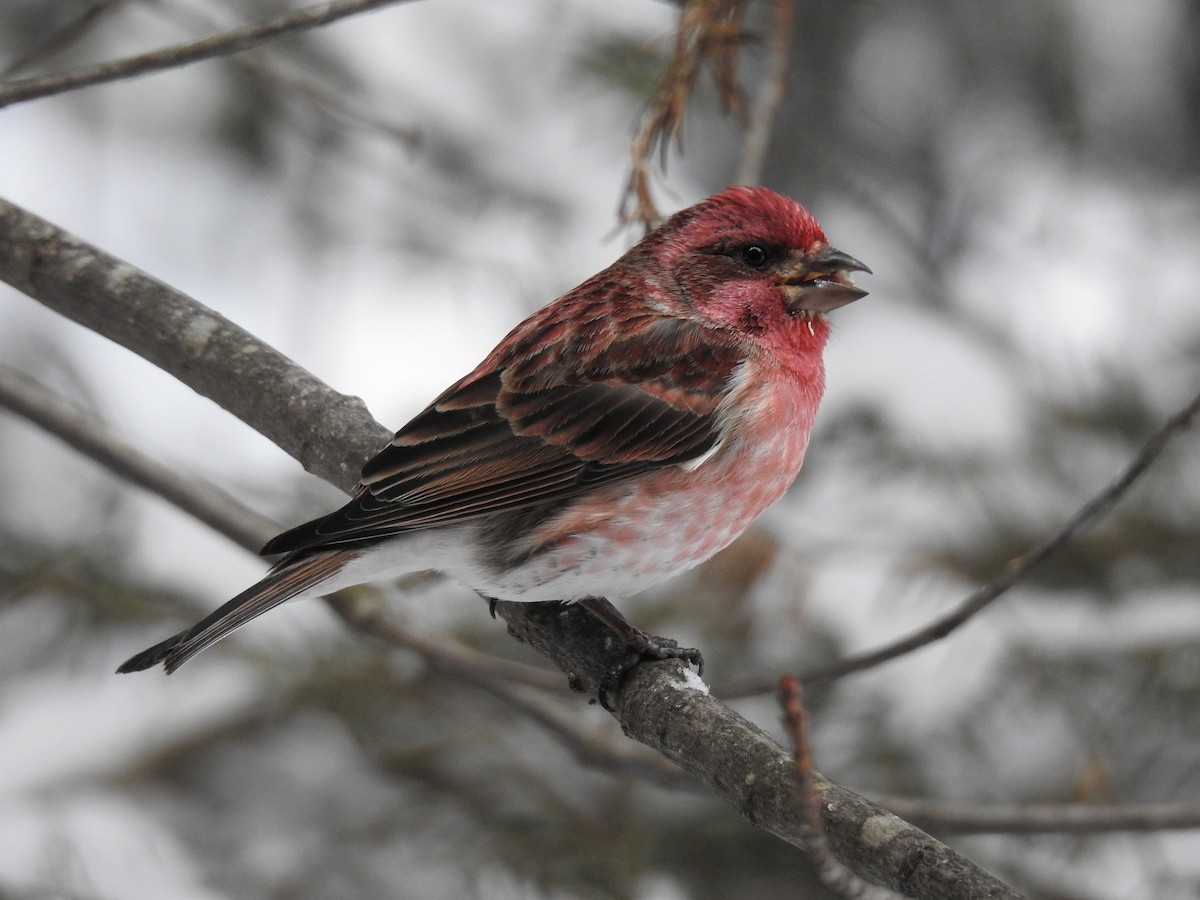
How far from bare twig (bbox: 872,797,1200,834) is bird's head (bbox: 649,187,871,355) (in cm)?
132

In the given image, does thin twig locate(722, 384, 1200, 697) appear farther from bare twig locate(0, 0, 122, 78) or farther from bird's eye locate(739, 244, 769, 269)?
bare twig locate(0, 0, 122, 78)

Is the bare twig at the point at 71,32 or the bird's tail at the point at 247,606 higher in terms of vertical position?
the bare twig at the point at 71,32

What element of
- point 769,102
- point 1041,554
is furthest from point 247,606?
point 769,102

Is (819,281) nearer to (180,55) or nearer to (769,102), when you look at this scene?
(769,102)

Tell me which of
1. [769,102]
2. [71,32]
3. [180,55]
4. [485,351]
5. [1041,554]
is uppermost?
[485,351]

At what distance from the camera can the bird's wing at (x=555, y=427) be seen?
327 centimetres

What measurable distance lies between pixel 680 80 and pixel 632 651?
66.4 inches

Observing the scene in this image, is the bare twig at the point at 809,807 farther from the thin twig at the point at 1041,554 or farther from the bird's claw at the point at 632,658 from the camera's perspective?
the bird's claw at the point at 632,658

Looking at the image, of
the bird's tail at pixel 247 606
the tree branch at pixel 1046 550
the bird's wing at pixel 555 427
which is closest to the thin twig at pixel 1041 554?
the tree branch at pixel 1046 550

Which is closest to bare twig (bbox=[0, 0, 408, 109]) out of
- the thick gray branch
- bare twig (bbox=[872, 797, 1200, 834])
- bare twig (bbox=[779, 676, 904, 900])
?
the thick gray branch

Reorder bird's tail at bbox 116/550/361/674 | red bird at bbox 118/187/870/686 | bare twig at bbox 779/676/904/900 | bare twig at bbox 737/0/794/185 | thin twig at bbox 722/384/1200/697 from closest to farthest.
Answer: bare twig at bbox 779/676/904/900 < thin twig at bbox 722/384/1200/697 < bird's tail at bbox 116/550/361/674 < red bird at bbox 118/187/870/686 < bare twig at bbox 737/0/794/185

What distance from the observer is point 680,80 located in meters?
3.80

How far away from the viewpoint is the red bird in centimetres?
321

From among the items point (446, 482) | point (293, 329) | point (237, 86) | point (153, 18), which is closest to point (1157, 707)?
point (446, 482)
